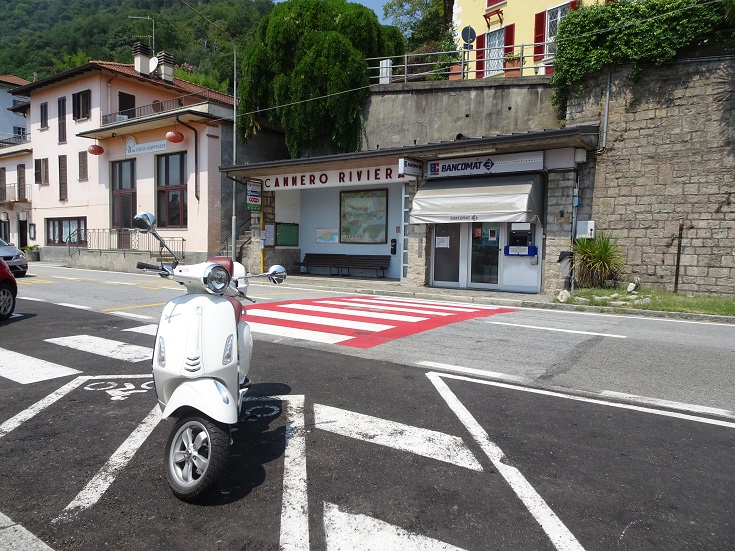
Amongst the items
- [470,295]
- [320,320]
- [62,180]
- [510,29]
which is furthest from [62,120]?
[320,320]

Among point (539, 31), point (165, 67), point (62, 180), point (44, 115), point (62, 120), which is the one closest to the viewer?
point (539, 31)

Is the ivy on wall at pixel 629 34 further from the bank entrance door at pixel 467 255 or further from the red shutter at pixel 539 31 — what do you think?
the red shutter at pixel 539 31

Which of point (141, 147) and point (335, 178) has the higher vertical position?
point (141, 147)

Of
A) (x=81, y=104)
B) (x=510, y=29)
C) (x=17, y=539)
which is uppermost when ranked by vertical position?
(x=510, y=29)

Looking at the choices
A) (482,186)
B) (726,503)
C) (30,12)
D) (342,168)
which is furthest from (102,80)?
(30,12)

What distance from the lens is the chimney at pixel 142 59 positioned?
31125 millimetres

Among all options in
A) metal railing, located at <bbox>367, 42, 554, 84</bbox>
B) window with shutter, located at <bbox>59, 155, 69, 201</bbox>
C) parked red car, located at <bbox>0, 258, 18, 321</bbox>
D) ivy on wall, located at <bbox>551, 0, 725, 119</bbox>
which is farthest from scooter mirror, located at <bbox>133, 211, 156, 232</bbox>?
window with shutter, located at <bbox>59, 155, 69, 201</bbox>

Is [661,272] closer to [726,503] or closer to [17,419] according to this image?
[726,503]

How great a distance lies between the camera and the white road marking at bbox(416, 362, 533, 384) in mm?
5682

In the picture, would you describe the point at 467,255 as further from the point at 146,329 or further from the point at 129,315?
the point at 146,329

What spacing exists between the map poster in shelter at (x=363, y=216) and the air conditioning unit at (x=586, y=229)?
310 inches

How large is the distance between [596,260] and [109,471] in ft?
42.4

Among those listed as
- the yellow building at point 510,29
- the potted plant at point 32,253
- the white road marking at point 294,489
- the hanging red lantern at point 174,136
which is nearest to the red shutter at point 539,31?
the yellow building at point 510,29

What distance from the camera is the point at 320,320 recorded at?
9.31 meters
